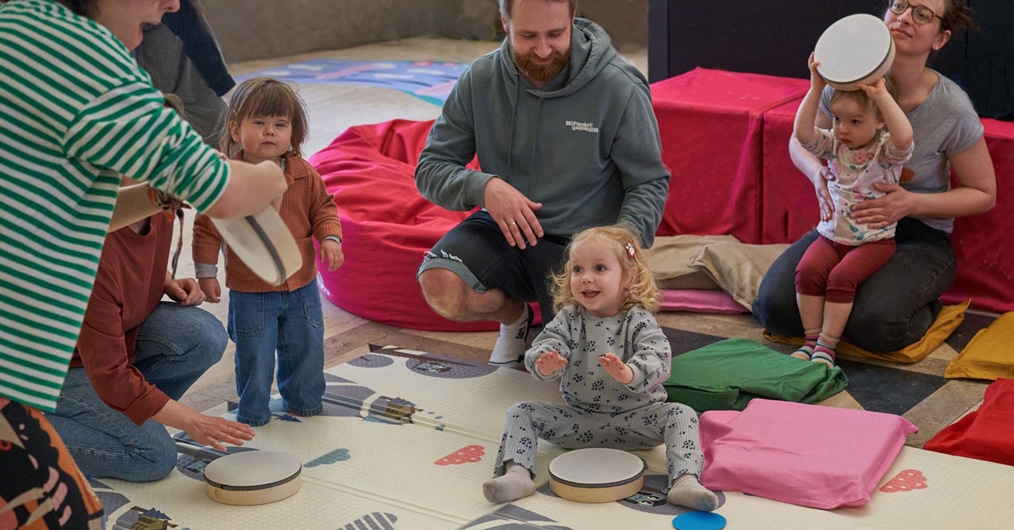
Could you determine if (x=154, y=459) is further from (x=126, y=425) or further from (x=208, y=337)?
(x=208, y=337)

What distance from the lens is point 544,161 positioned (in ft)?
10.3

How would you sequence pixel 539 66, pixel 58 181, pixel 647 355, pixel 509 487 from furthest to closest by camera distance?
pixel 539 66 < pixel 647 355 < pixel 509 487 < pixel 58 181

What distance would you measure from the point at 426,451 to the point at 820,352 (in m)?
1.17

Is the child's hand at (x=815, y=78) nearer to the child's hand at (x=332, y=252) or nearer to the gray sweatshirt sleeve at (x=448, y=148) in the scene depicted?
the gray sweatshirt sleeve at (x=448, y=148)

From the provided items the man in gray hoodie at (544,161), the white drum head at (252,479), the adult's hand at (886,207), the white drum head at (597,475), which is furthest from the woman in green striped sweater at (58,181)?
the adult's hand at (886,207)

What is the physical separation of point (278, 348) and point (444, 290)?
0.48 m

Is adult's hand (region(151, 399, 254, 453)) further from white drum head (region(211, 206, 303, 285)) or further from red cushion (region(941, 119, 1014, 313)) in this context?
red cushion (region(941, 119, 1014, 313))

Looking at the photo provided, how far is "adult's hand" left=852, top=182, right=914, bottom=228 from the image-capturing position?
319 centimetres

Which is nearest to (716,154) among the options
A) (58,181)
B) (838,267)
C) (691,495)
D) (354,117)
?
(838,267)

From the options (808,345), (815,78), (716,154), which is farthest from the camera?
(716,154)

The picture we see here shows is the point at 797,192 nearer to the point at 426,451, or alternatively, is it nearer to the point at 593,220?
the point at 593,220

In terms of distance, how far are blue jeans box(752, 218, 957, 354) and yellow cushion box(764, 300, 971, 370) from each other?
0.02 meters

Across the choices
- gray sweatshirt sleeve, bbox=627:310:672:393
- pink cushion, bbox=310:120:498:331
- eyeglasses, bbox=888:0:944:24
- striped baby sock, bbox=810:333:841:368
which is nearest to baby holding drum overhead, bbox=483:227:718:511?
gray sweatshirt sleeve, bbox=627:310:672:393

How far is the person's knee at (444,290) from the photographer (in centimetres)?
311
